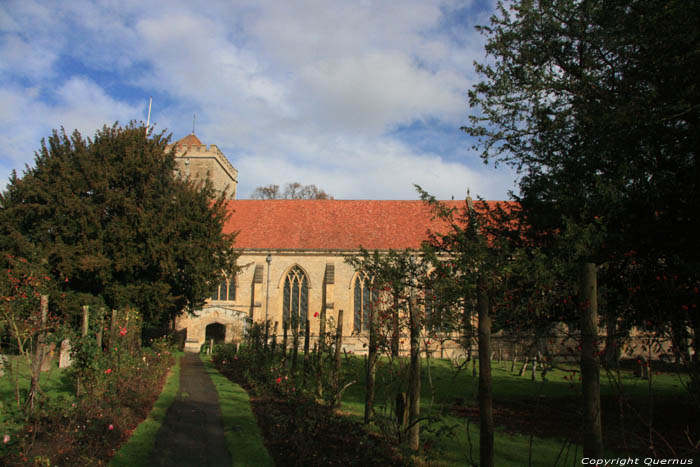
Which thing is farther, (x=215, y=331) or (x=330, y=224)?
(x=330, y=224)

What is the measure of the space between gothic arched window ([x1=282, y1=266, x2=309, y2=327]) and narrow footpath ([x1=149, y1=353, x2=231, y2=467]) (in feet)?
52.0

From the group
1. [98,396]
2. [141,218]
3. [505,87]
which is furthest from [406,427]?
[141,218]

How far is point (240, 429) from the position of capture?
9258mm

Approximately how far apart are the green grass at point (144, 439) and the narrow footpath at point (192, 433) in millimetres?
111

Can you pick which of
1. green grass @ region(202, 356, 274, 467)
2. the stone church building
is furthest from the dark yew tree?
the stone church building

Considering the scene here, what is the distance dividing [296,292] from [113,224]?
43.8 ft

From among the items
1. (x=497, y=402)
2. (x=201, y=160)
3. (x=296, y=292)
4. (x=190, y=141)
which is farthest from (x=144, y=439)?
(x=190, y=141)

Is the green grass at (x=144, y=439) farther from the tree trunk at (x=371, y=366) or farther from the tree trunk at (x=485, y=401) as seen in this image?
the tree trunk at (x=485, y=401)

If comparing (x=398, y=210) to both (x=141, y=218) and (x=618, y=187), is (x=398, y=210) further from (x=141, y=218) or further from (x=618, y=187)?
(x=618, y=187)

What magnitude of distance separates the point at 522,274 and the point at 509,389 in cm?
1023

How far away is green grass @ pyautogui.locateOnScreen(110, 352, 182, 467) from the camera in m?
7.22

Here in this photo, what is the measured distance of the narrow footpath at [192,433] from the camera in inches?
294

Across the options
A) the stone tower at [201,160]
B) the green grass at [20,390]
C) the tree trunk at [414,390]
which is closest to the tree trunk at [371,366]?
the tree trunk at [414,390]

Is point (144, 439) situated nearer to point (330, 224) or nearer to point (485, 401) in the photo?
point (485, 401)
